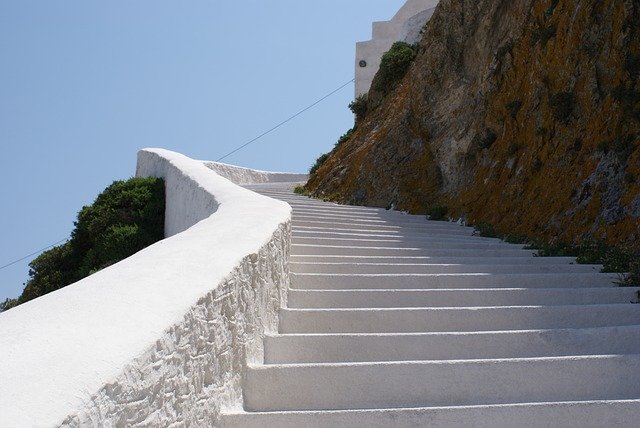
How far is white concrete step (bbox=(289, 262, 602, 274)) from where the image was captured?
6.77 metres

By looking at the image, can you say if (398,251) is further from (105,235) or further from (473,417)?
(105,235)

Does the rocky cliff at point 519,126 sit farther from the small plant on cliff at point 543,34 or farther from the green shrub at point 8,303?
the green shrub at point 8,303

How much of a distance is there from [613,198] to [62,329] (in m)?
6.42

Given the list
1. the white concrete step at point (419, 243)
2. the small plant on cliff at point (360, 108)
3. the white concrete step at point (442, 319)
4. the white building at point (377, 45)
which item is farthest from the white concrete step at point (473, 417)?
the white building at point (377, 45)

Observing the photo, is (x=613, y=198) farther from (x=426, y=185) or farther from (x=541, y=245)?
(x=426, y=185)

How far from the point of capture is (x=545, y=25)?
1051cm

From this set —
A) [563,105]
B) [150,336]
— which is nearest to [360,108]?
[563,105]

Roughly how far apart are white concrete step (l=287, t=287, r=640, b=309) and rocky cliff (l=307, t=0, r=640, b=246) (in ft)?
4.66

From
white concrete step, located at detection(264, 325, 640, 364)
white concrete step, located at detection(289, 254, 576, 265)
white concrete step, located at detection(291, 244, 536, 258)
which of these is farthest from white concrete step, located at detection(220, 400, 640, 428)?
white concrete step, located at detection(291, 244, 536, 258)

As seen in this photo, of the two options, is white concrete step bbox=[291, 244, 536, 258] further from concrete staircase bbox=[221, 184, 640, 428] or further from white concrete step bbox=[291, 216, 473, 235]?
white concrete step bbox=[291, 216, 473, 235]

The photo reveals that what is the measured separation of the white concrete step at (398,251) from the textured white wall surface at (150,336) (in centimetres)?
230

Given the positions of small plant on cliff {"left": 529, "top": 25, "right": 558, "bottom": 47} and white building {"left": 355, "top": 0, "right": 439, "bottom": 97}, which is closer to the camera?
small plant on cliff {"left": 529, "top": 25, "right": 558, "bottom": 47}

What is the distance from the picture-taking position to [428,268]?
22.9 ft

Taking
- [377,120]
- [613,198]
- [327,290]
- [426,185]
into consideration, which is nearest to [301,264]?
[327,290]
